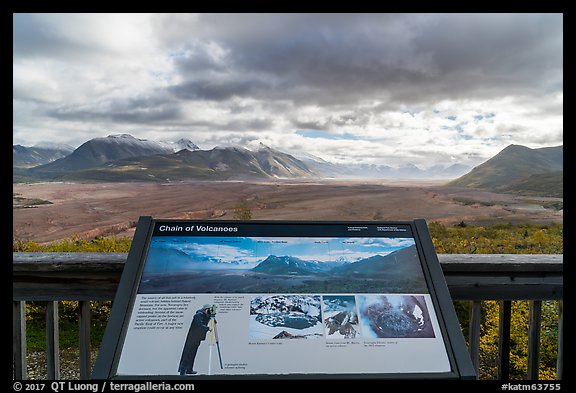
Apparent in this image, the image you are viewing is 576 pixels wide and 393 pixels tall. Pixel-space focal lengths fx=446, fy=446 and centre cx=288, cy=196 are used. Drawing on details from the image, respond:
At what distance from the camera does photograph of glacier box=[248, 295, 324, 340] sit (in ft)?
3.60

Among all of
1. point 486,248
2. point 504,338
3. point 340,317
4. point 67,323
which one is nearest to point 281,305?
point 340,317

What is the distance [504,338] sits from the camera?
1.59 meters

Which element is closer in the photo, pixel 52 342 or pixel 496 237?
pixel 52 342

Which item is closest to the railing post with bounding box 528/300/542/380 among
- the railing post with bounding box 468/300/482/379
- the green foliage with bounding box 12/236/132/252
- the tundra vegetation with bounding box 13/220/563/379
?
the railing post with bounding box 468/300/482/379

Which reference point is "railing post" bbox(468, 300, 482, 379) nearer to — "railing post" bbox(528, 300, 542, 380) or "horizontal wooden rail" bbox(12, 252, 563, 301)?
"horizontal wooden rail" bbox(12, 252, 563, 301)

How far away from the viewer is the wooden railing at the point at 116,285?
1505mm

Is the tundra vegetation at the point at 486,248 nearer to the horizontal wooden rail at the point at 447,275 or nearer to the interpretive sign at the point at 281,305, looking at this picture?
the horizontal wooden rail at the point at 447,275

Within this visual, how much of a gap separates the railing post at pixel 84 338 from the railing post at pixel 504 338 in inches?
56.4

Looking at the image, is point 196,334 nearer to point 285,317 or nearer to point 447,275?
point 285,317

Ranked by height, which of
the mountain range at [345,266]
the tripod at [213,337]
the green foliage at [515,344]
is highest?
the mountain range at [345,266]

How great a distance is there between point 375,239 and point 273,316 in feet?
1.26

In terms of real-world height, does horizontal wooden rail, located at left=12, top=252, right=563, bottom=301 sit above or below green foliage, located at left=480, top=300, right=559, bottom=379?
above

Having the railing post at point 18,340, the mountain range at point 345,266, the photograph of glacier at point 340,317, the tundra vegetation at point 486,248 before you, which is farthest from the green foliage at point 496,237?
the railing post at point 18,340

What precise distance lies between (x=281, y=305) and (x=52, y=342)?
2.88 ft
